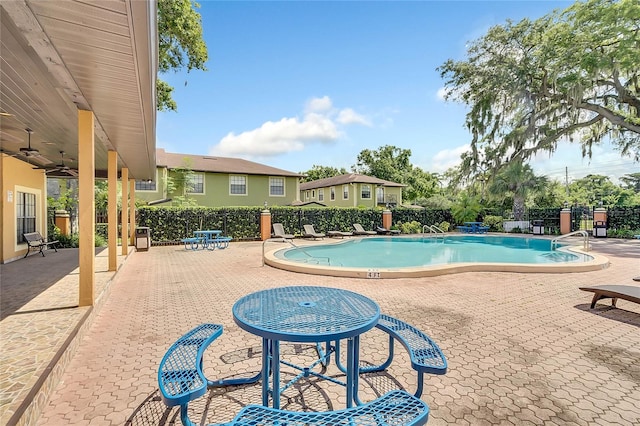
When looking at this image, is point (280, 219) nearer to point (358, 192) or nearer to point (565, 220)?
point (358, 192)

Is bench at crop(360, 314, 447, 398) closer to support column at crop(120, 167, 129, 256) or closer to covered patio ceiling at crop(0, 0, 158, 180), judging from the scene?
covered patio ceiling at crop(0, 0, 158, 180)

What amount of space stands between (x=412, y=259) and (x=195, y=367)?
10.9 m

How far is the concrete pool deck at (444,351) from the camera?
8.51 ft

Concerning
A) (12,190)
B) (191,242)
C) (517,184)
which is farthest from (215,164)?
(517,184)

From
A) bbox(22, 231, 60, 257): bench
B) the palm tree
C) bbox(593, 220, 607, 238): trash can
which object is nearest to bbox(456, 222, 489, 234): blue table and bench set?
the palm tree

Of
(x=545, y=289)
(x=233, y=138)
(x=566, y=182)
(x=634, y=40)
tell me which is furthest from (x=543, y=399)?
(x=566, y=182)

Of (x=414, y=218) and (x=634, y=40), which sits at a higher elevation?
(x=634, y=40)

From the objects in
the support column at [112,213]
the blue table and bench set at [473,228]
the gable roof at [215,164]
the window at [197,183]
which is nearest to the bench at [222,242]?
the support column at [112,213]

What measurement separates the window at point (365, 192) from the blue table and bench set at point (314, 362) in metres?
26.5

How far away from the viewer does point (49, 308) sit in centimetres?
465

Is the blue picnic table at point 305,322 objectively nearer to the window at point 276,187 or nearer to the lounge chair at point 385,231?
the lounge chair at point 385,231

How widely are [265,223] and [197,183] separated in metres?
8.76

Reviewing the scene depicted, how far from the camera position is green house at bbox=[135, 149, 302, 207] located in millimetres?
21516

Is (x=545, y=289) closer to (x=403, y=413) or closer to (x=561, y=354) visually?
(x=561, y=354)
